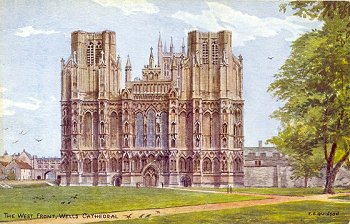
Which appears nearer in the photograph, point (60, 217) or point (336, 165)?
point (60, 217)

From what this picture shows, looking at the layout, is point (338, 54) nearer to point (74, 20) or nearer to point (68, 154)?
point (74, 20)

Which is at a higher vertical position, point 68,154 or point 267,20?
point 267,20

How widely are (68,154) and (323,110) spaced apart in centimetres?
517

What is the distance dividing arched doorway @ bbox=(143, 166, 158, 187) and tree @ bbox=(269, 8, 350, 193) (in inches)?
111

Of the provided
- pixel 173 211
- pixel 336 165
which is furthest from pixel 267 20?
pixel 173 211

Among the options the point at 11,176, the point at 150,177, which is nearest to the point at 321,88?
the point at 150,177

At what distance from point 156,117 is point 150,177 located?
3.13 metres

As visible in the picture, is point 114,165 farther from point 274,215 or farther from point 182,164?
point 274,215

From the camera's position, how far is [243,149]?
13.9 m

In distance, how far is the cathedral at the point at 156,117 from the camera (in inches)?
508

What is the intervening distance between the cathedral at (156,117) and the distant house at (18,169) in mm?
947

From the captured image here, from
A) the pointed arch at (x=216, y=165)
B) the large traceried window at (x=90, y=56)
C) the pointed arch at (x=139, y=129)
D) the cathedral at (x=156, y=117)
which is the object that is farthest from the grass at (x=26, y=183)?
the pointed arch at (x=139, y=129)

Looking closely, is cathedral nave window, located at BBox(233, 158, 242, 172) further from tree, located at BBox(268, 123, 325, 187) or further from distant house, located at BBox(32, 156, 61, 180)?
distant house, located at BBox(32, 156, 61, 180)

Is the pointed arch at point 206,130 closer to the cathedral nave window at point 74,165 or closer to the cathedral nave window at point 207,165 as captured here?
the cathedral nave window at point 207,165
